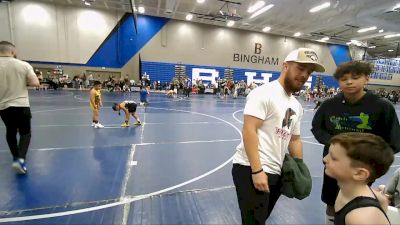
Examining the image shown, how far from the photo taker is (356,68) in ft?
6.09

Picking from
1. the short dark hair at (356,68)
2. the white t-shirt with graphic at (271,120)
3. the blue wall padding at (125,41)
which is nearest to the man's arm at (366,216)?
the white t-shirt with graphic at (271,120)

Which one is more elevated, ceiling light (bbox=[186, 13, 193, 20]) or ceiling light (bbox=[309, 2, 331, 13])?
ceiling light (bbox=[186, 13, 193, 20])

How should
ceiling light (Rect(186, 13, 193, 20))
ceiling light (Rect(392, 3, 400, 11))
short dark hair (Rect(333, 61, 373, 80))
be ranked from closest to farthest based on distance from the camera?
short dark hair (Rect(333, 61, 373, 80)) → ceiling light (Rect(392, 3, 400, 11)) → ceiling light (Rect(186, 13, 193, 20))

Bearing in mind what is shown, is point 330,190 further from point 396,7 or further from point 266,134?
point 396,7

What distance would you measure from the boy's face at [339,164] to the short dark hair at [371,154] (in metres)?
0.02

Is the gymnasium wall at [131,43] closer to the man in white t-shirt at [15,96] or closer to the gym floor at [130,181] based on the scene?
the gym floor at [130,181]

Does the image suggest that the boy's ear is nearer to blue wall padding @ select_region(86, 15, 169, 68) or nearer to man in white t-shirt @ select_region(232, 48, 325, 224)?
man in white t-shirt @ select_region(232, 48, 325, 224)

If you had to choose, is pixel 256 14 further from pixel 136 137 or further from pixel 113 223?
pixel 113 223

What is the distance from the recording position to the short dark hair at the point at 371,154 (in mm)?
1119

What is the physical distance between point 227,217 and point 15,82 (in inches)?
134

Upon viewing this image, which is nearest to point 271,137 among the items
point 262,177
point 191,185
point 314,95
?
point 262,177

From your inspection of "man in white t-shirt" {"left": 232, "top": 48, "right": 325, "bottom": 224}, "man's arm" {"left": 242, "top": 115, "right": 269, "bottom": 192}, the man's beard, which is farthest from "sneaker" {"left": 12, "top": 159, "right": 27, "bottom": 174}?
the man's beard

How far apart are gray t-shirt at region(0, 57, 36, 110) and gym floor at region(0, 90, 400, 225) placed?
1.11 metres

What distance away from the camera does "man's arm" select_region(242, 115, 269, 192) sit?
1.51m
